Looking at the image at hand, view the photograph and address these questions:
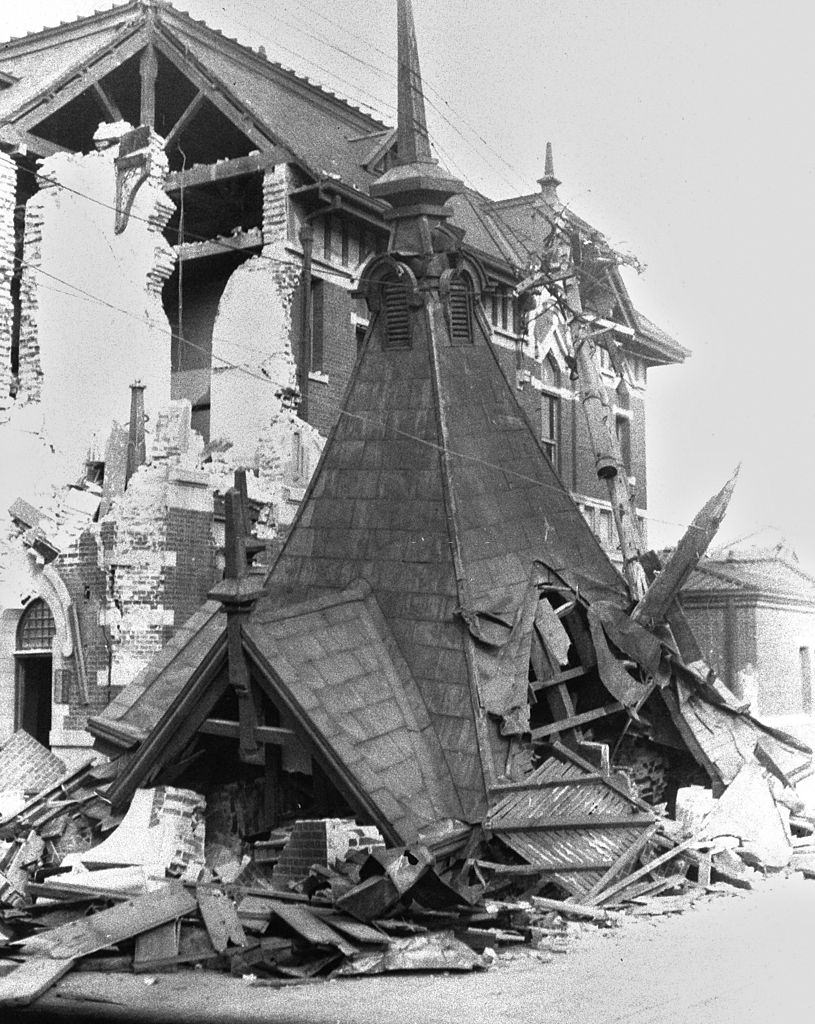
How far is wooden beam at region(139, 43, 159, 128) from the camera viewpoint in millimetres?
19016

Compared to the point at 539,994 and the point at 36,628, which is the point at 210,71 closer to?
the point at 36,628

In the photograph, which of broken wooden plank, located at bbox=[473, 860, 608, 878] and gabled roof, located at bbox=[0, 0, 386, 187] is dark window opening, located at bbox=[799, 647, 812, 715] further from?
broken wooden plank, located at bbox=[473, 860, 608, 878]

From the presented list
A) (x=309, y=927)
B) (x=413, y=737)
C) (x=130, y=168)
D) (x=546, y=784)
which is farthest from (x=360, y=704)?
(x=130, y=168)

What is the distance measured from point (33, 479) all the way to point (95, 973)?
10.7 m

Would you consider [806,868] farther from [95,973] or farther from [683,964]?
[95,973]

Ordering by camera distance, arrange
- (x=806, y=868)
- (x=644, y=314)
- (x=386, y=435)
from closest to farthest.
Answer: (x=806, y=868) < (x=386, y=435) < (x=644, y=314)

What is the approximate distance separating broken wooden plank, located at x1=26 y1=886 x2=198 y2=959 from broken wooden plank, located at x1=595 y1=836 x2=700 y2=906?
321 cm

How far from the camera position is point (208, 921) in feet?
28.2

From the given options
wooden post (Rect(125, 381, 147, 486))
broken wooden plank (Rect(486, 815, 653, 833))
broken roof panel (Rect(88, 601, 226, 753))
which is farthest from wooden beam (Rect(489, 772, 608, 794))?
wooden post (Rect(125, 381, 147, 486))

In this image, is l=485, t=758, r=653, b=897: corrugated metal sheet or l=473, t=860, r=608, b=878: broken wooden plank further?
l=485, t=758, r=653, b=897: corrugated metal sheet

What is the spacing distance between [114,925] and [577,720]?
4.88 meters

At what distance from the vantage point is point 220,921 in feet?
28.3

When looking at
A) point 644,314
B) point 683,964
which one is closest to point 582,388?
point 683,964

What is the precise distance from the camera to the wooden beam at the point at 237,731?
10.2 metres
